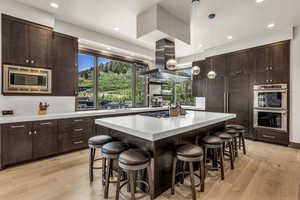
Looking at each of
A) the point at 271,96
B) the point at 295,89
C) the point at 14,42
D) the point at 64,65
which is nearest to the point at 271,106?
the point at 271,96

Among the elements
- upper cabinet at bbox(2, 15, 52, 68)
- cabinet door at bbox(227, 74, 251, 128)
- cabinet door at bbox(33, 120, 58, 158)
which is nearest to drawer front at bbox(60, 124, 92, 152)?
cabinet door at bbox(33, 120, 58, 158)

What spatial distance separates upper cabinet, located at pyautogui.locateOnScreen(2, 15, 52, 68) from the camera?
2871 millimetres

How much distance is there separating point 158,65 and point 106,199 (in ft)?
8.84

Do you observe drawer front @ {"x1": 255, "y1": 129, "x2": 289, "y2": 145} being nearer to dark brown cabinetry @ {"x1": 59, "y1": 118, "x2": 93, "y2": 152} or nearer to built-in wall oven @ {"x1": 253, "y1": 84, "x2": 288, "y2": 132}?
built-in wall oven @ {"x1": 253, "y1": 84, "x2": 288, "y2": 132}

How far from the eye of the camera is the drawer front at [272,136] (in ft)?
13.1

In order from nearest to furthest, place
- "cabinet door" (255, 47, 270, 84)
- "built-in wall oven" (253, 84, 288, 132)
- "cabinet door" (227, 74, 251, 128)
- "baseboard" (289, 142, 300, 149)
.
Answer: "baseboard" (289, 142, 300, 149) → "built-in wall oven" (253, 84, 288, 132) → "cabinet door" (255, 47, 270, 84) → "cabinet door" (227, 74, 251, 128)

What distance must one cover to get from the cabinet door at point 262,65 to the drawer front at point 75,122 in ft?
16.4

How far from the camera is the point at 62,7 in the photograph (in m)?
3.13

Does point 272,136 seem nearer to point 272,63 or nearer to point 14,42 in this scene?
point 272,63

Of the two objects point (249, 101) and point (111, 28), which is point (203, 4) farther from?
point (249, 101)

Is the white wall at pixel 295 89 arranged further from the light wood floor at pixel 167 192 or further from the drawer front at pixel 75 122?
the drawer front at pixel 75 122

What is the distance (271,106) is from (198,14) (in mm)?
3285

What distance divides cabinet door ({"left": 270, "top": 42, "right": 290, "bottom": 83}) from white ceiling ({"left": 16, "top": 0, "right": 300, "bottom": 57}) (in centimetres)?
51

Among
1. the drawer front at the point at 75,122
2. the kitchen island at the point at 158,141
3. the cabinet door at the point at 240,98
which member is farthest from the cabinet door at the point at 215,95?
the drawer front at the point at 75,122
